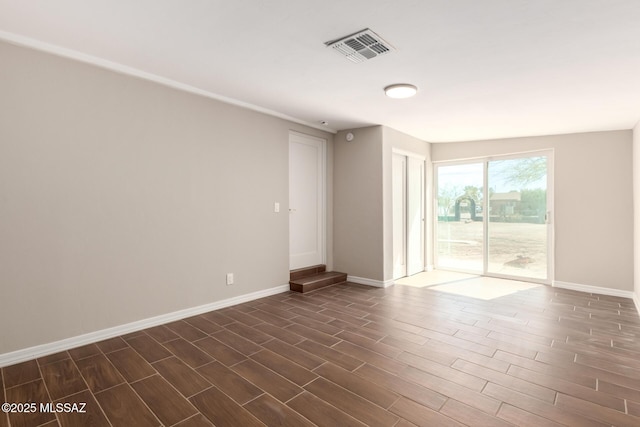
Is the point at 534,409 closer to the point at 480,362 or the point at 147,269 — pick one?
the point at 480,362

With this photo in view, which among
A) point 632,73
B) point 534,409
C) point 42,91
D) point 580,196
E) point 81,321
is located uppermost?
point 632,73

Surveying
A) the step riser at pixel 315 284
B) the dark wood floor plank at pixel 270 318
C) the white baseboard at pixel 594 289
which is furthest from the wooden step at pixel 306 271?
the white baseboard at pixel 594 289

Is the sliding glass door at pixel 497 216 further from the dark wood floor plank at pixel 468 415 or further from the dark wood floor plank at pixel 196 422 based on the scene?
the dark wood floor plank at pixel 196 422

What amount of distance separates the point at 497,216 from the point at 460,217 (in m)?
0.62

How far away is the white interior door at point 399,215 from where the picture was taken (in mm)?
5387

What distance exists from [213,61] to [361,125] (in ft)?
8.80

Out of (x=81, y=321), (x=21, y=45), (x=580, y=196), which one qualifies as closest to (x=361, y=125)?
(x=580, y=196)

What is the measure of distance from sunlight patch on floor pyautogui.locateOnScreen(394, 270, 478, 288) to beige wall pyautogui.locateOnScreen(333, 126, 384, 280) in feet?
2.10

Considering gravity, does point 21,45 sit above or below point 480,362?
above

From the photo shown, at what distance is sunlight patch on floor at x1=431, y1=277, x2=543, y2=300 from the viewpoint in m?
4.57

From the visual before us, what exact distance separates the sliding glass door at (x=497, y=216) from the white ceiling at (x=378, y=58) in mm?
1625

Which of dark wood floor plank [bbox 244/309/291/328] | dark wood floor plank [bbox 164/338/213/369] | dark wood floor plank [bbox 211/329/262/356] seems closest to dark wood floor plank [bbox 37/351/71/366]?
dark wood floor plank [bbox 164/338/213/369]

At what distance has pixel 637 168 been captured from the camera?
13.5 ft

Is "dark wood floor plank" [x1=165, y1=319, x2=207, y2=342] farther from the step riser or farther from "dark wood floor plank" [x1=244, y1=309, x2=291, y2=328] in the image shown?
the step riser
